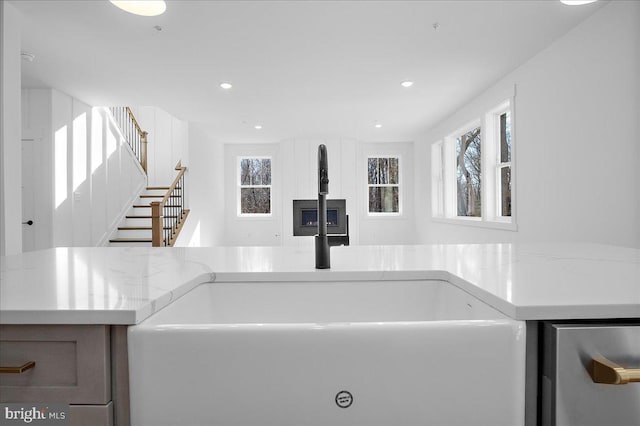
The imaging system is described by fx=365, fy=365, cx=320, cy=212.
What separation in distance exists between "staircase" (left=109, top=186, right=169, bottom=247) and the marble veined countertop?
15.6 feet

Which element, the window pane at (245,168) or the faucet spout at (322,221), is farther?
the window pane at (245,168)

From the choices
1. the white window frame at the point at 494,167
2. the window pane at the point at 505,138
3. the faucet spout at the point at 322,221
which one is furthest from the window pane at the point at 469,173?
the faucet spout at the point at 322,221

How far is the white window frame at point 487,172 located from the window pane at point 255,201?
13.3ft

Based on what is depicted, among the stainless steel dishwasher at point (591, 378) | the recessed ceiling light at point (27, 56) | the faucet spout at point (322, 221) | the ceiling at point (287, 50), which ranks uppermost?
the recessed ceiling light at point (27, 56)

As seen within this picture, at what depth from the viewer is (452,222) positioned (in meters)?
6.05

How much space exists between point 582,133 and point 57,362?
3697mm

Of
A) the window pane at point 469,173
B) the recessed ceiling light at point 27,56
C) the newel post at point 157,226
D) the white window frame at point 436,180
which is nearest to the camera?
the recessed ceiling light at point 27,56

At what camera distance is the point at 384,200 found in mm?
8625

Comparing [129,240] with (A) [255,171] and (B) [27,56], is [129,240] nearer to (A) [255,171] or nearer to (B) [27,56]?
(B) [27,56]

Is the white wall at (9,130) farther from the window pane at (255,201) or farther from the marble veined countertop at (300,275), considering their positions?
the window pane at (255,201)

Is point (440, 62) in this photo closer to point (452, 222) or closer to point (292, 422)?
point (452, 222)

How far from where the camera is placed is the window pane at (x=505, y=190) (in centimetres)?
458

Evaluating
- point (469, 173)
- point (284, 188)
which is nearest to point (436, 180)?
point (469, 173)

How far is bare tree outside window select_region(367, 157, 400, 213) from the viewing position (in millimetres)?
8602
